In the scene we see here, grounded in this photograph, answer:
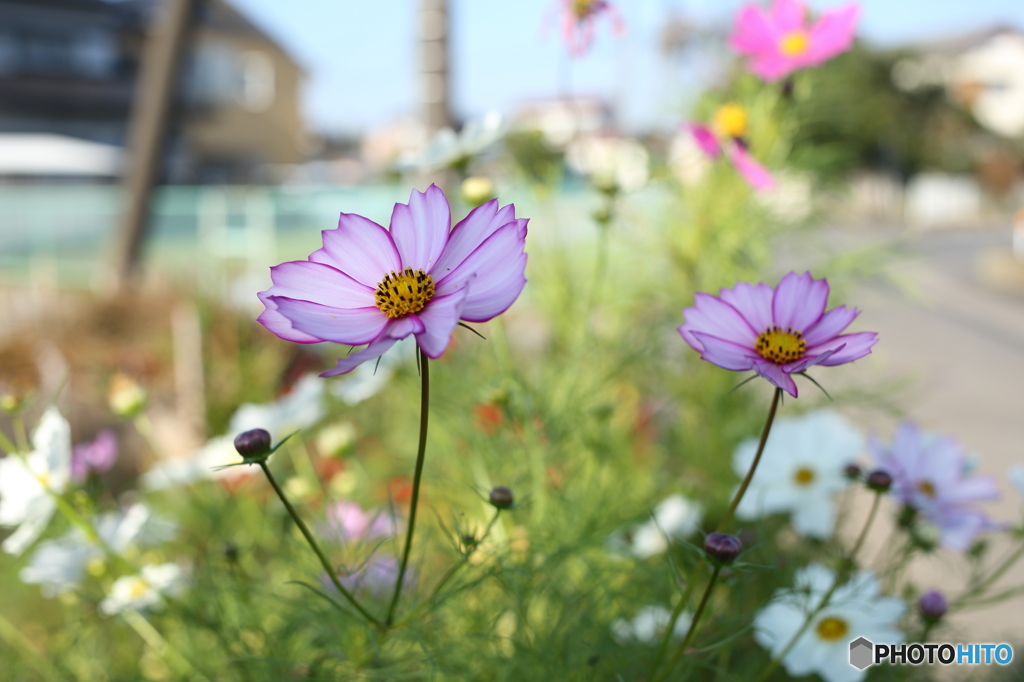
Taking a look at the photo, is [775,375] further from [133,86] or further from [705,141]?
[133,86]

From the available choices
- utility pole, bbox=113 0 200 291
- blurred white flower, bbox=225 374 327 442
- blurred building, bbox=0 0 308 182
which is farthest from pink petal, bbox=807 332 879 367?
blurred building, bbox=0 0 308 182

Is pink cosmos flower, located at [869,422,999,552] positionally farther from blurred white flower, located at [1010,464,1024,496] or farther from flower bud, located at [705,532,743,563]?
flower bud, located at [705,532,743,563]

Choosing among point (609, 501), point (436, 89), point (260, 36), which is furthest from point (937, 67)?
point (609, 501)

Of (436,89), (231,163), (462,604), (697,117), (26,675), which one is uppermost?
(231,163)

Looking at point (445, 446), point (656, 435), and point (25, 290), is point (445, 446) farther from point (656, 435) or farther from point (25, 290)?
point (25, 290)

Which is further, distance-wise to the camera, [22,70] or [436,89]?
[22,70]
